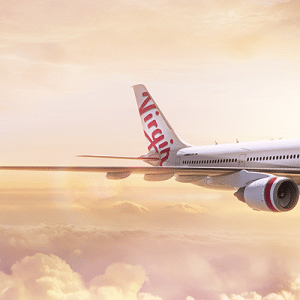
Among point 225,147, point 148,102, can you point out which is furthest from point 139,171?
point 148,102

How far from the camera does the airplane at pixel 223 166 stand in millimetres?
16344

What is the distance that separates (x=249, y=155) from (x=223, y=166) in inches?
99.2

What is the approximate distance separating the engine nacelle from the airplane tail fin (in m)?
15.6

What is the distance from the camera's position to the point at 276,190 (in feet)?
52.7

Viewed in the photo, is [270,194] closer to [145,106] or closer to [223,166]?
[223,166]

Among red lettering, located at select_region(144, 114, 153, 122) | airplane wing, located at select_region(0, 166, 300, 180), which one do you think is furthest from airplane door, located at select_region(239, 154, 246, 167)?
red lettering, located at select_region(144, 114, 153, 122)

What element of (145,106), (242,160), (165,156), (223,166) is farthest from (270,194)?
(145,106)

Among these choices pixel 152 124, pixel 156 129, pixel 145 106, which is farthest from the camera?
pixel 145 106

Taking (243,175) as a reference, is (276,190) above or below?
below

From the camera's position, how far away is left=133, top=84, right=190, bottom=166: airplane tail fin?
3306 cm

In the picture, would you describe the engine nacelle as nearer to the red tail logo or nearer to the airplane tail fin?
the airplane tail fin

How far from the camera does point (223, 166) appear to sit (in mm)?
26625

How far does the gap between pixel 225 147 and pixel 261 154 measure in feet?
12.6

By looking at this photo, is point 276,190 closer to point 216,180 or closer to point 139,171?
point 216,180
